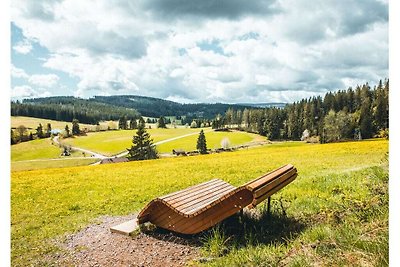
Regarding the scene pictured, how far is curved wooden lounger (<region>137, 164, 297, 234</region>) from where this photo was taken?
18.4 ft

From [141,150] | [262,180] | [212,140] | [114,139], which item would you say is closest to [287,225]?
[262,180]

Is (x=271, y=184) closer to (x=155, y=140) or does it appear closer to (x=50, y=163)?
(x=50, y=163)

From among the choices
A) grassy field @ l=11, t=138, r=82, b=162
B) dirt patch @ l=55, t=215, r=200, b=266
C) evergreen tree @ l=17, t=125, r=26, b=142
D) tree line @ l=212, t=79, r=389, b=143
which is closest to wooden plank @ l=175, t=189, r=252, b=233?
dirt patch @ l=55, t=215, r=200, b=266

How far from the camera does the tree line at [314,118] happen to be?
49.5m

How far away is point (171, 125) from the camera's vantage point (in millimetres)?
83562

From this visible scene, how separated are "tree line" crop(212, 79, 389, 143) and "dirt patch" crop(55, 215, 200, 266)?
42453 mm

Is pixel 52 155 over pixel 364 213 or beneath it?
beneath

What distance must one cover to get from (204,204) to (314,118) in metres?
59.6

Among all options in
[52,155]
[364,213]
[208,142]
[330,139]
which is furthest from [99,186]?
[52,155]

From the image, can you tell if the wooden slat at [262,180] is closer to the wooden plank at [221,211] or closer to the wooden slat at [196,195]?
the wooden plank at [221,211]

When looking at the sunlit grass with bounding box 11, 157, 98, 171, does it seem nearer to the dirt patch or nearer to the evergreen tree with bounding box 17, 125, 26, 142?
the evergreen tree with bounding box 17, 125, 26, 142

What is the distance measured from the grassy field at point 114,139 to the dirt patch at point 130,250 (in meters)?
49.7

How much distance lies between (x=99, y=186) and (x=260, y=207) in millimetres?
10210
